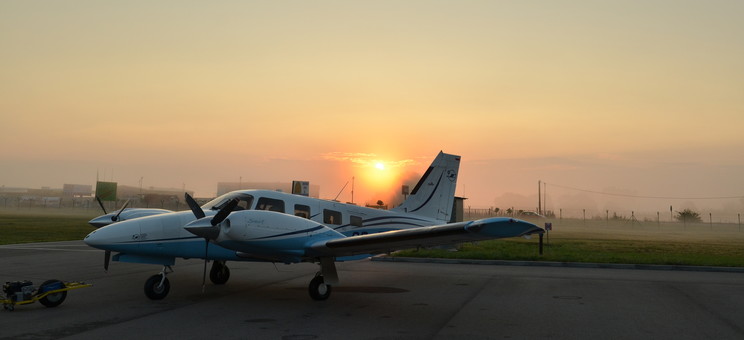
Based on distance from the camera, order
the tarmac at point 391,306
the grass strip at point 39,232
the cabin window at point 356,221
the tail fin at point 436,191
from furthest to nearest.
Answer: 1. the grass strip at point 39,232
2. the tail fin at point 436,191
3. the cabin window at point 356,221
4. the tarmac at point 391,306

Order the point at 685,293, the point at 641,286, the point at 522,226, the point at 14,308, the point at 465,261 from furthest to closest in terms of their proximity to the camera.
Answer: the point at 465,261
the point at 641,286
the point at 685,293
the point at 14,308
the point at 522,226

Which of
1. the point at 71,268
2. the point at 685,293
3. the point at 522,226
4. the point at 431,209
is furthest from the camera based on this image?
the point at 431,209

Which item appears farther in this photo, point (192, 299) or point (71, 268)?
point (71, 268)

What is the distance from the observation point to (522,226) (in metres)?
10.0

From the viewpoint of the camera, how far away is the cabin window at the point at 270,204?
1449cm

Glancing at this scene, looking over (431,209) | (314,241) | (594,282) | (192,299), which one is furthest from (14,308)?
(594,282)

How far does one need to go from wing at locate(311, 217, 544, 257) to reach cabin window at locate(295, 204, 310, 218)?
2511 mm

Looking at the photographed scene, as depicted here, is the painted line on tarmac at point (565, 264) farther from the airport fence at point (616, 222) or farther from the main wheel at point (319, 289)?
the airport fence at point (616, 222)

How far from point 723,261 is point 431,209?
12.5 metres

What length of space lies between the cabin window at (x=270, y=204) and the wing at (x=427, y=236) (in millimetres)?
2408

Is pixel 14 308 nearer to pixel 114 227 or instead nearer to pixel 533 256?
pixel 114 227

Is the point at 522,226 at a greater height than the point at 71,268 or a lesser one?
greater

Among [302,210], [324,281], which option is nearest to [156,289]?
[324,281]

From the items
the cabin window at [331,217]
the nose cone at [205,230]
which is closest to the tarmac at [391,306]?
the nose cone at [205,230]
